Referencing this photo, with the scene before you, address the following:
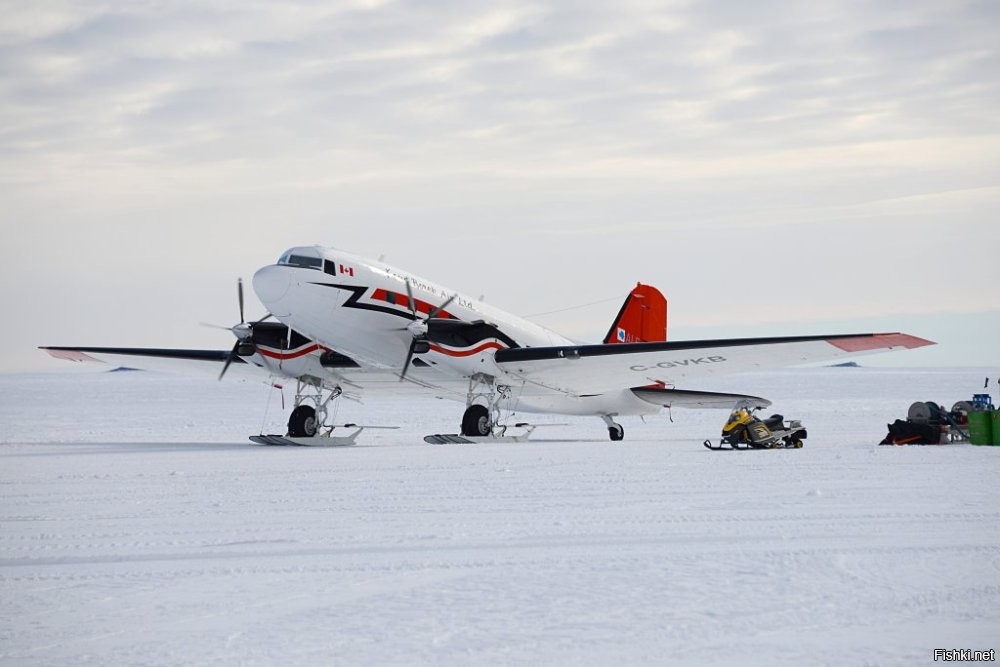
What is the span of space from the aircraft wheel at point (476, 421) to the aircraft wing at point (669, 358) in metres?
1.35

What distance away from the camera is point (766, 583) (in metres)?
7.80

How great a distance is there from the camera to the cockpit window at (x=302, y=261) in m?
24.2

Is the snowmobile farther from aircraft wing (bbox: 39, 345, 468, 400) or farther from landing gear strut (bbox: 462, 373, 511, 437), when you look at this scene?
aircraft wing (bbox: 39, 345, 468, 400)

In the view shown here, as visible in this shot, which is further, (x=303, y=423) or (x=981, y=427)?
(x=303, y=423)

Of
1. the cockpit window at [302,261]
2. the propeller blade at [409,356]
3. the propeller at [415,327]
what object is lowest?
the propeller blade at [409,356]

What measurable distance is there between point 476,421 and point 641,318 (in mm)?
8838

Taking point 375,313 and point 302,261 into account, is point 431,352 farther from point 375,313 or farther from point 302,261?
point 302,261

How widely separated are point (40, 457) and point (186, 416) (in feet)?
80.0

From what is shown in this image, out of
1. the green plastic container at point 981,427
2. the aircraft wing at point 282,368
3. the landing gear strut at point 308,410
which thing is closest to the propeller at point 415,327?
the aircraft wing at point 282,368

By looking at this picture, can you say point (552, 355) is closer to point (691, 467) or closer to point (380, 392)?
point (380, 392)

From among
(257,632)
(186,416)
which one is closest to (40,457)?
(257,632)

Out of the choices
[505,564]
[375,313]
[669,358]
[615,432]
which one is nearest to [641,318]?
[615,432]

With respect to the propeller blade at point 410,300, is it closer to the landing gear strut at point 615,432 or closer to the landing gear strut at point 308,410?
the landing gear strut at point 308,410

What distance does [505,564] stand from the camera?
8.71 m
